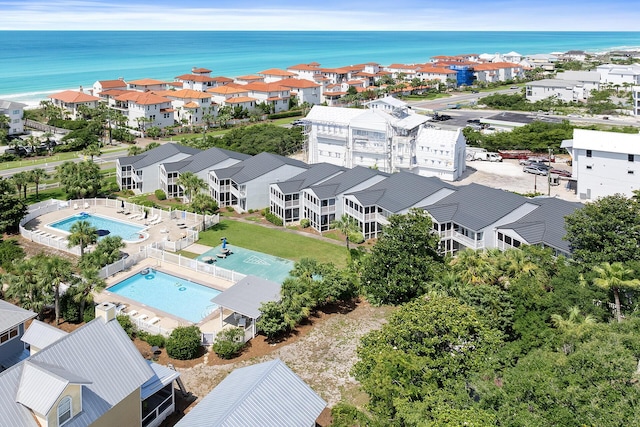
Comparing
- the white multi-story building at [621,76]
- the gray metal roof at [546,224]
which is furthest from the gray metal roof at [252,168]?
the white multi-story building at [621,76]

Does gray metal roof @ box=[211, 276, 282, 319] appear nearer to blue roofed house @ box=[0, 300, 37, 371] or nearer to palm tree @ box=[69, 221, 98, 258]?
blue roofed house @ box=[0, 300, 37, 371]

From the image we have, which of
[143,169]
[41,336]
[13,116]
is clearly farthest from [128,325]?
[13,116]

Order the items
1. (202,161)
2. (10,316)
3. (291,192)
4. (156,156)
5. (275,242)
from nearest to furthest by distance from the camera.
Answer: (10,316) < (275,242) < (291,192) < (202,161) < (156,156)

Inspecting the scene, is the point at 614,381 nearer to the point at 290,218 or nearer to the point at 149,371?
the point at 149,371

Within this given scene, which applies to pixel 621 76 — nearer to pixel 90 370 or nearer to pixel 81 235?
pixel 81 235

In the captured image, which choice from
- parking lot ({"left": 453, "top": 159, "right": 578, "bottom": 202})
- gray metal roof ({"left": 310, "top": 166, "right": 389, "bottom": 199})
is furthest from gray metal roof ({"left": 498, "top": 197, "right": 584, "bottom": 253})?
parking lot ({"left": 453, "top": 159, "right": 578, "bottom": 202})
